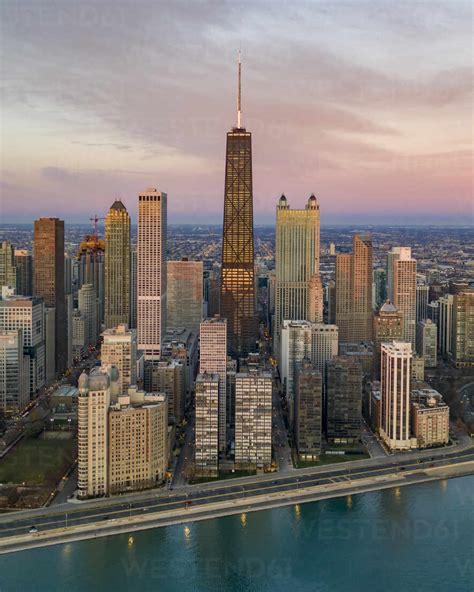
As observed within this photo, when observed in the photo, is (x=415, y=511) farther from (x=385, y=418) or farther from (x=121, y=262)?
(x=121, y=262)

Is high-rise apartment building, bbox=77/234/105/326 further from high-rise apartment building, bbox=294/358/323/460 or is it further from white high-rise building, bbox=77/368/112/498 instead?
white high-rise building, bbox=77/368/112/498

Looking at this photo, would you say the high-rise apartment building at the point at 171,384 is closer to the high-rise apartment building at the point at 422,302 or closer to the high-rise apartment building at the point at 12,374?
the high-rise apartment building at the point at 12,374

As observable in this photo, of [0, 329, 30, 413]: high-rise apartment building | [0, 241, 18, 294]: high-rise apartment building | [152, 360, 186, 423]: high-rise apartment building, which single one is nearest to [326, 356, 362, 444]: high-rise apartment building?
[152, 360, 186, 423]: high-rise apartment building

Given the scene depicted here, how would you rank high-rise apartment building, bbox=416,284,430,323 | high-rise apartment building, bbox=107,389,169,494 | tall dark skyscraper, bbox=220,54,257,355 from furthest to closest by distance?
high-rise apartment building, bbox=416,284,430,323 < tall dark skyscraper, bbox=220,54,257,355 < high-rise apartment building, bbox=107,389,169,494

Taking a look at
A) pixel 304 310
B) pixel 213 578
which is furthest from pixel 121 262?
pixel 213 578

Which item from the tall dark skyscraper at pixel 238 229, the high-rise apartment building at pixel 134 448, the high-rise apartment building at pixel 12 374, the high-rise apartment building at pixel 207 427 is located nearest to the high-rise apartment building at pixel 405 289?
the tall dark skyscraper at pixel 238 229

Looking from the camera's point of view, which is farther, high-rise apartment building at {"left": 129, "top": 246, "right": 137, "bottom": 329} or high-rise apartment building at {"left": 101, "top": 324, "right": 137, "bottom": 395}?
high-rise apartment building at {"left": 129, "top": 246, "right": 137, "bottom": 329}

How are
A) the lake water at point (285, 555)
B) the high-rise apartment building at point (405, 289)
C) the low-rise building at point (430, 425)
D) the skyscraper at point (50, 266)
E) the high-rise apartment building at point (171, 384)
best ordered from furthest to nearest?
1. the high-rise apartment building at point (405, 289)
2. the skyscraper at point (50, 266)
3. the high-rise apartment building at point (171, 384)
4. the low-rise building at point (430, 425)
5. the lake water at point (285, 555)

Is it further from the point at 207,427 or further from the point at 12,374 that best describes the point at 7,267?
the point at 207,427
